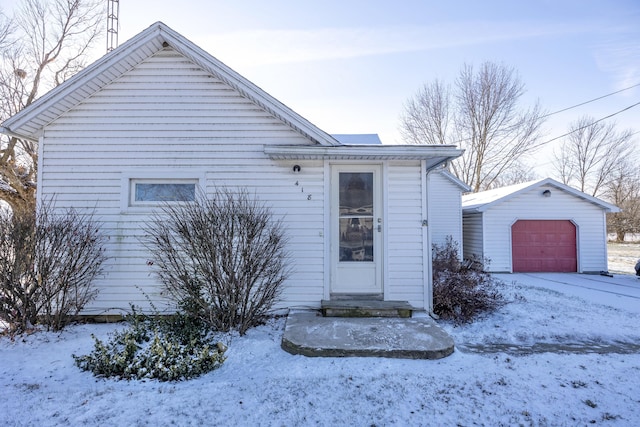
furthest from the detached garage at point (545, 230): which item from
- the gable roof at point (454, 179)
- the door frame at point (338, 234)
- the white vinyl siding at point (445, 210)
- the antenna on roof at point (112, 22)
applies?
the antenna on roof at point (112, 22)

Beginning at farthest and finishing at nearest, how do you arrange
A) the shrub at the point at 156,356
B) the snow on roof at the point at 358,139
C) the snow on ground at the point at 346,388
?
the snow on roof at the point at 358,139
the shrub at the point at 156,356
the snow on ground at the point at 346,388

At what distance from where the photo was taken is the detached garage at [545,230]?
10.8 m

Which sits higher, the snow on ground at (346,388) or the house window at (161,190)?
the house window at (161,190)

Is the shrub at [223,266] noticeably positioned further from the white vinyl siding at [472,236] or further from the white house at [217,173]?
the white vinyl siding at [472,236]

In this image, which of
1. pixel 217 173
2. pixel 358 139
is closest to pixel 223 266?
pixel 217 173

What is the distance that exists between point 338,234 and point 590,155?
31066 millimetres

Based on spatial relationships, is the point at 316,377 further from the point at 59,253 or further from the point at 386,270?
the point at 59,253

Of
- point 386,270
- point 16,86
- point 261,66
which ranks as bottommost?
point 386,270

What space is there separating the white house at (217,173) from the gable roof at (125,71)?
0.08 feet

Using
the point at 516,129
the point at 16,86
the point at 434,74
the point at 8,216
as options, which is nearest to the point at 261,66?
the point at 8,216

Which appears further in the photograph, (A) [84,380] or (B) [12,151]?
(B) [12,151]

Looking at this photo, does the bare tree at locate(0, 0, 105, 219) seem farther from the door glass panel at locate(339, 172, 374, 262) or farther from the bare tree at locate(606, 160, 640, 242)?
the bare tree at locate(606, 160, 640, 242)

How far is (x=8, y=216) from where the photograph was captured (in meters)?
4.41

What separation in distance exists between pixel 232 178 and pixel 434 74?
20.2 m
